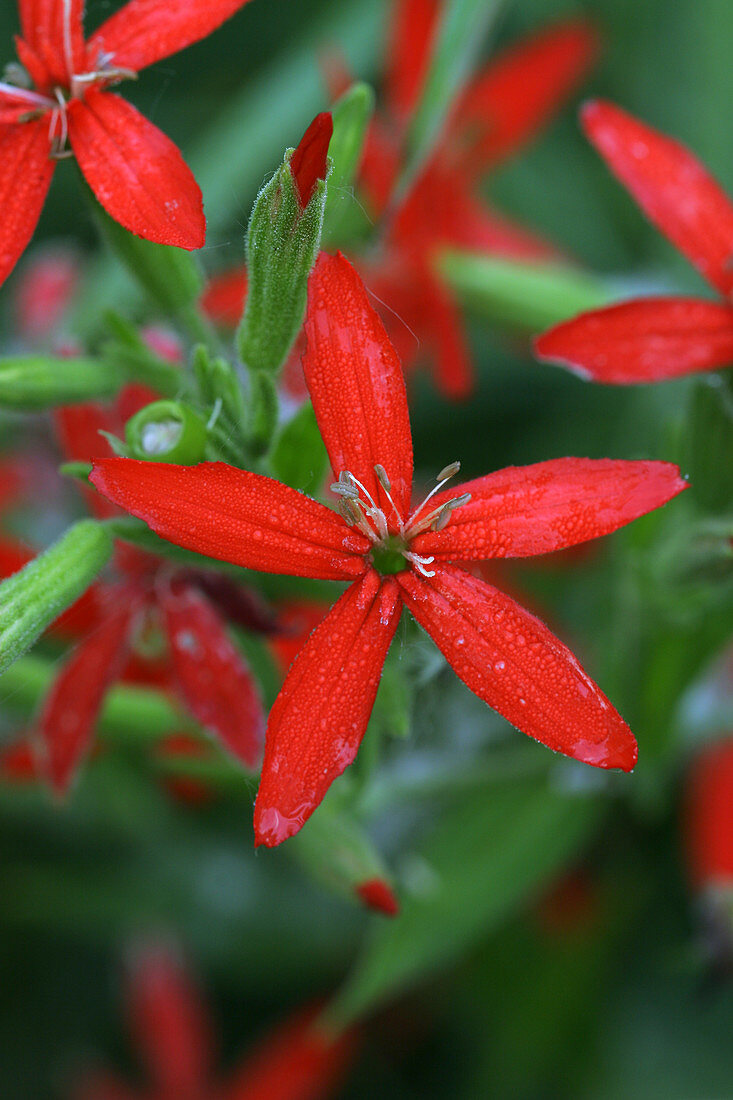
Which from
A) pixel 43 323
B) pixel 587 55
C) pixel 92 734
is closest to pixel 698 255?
pixel 92 734

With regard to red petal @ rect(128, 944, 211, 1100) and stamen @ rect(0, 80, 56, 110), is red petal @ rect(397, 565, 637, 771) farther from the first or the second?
red petal @ rect(128, 944, 211, 1100)

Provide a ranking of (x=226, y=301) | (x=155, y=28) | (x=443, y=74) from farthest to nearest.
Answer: (x=226, y=301) → (x=443, y=74) → (x=155, y=28)

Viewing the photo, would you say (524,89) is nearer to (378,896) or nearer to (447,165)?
(447,165)

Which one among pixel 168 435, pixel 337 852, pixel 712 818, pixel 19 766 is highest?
pixel 168 435

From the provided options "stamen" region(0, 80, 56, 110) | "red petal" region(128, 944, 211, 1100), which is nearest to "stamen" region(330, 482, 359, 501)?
"stamen" region(0, 80, 56, 110)

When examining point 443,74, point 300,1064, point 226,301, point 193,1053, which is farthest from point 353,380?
point 193,1053

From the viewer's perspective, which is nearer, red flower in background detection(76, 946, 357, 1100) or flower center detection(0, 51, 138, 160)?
flower center detection(0, 51, 138, 160)
